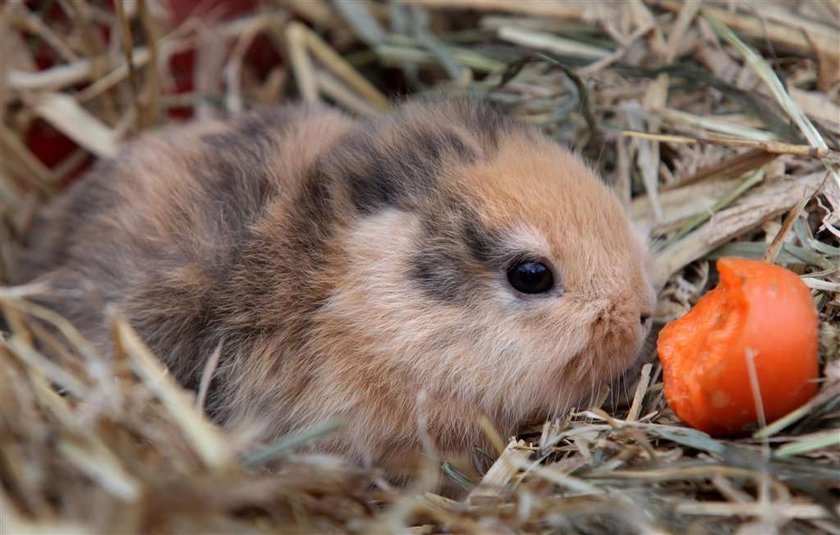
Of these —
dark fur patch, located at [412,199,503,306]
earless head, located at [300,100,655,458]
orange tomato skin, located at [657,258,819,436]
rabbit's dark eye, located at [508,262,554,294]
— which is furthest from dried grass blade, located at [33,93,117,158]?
orange tomato skin, located at [657,258,819,436]

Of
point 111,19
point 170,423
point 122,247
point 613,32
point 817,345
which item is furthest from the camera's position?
point 111,19

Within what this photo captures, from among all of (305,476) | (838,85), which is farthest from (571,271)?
(838,85)

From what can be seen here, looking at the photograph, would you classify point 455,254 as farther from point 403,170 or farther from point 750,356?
point 750,356

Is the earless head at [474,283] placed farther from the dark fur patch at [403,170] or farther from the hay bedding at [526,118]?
the hay bedding at [526,118]

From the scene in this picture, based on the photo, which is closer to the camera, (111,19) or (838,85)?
(838,85)

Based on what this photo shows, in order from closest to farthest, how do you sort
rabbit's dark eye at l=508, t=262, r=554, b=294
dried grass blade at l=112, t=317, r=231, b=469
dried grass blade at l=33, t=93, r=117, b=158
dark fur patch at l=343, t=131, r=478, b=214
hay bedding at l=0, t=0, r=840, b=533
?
dried grass blade at l=112, t=317, r=231, b=469 < hay bedding at l=0, t=0, r=840, b=533 < rabbit's dark eye at l=508, t=262, r=554, b=294 < dark fur patch at l=343, t=131, r=478, b=214 < dried grass blade at l=33, t=93, r=117, b=158

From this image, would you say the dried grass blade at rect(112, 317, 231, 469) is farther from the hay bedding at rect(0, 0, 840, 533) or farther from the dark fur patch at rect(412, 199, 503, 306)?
the dark fur patch at rect(412, 199, 503, 306)

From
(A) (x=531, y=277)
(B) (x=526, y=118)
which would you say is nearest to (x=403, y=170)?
(A) (x=531, y=277)

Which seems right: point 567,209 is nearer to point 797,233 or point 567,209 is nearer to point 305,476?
point 797,233

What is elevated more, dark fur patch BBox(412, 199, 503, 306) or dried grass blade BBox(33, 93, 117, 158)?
dried grass blade BBox(33, 93, 117, 158)
